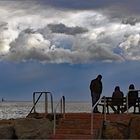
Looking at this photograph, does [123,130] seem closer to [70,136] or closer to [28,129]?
[70,136]

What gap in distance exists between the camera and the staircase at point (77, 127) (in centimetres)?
2544

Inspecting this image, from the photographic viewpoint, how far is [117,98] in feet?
92.7

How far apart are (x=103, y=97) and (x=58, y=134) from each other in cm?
241

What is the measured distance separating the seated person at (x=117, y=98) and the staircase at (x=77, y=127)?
3.62 ft

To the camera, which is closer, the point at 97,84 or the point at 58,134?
the point at 58,134

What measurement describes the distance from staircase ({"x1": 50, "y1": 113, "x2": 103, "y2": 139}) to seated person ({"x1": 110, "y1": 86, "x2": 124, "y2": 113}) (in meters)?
A: 1.10

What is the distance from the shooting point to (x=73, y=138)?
81.9ft

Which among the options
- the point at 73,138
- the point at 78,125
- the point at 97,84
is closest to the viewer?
the point at 73,138

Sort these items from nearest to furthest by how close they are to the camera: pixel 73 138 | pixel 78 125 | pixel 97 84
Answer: pixel 73 138 → pixel 78 125 → pixel 97 84

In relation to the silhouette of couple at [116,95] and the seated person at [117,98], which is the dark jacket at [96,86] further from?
the seated person at [117,98]

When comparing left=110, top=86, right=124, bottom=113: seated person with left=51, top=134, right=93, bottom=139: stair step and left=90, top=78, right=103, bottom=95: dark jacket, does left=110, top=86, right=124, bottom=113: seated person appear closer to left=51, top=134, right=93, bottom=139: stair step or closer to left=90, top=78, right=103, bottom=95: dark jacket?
left=90, top=78, right=103, bottom=95: dark jacket

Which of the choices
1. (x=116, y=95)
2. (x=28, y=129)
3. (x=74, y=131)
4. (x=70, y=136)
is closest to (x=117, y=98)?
(x=116, y=95)

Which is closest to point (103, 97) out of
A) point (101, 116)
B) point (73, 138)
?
point (101, 116)

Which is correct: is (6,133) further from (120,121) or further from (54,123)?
(120,121)
